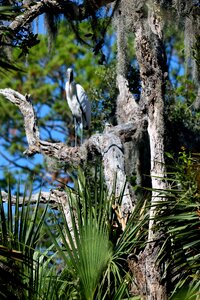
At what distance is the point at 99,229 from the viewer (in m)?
5.49

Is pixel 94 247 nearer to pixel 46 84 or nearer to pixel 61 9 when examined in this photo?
pixel 61 9

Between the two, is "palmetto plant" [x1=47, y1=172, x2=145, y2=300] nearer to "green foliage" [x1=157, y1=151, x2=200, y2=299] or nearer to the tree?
the tree

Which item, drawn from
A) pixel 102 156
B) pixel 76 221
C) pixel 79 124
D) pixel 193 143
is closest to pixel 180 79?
pixel 79 124

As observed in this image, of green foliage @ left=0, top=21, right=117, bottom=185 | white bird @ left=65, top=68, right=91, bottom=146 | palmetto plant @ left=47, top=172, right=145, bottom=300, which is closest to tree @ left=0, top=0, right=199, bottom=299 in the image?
palmetto plant @ left=47, top=172, right=145, bottom=300

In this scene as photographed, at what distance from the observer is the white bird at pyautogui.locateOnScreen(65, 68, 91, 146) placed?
11.8 metres

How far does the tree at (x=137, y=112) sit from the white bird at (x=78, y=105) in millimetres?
2192

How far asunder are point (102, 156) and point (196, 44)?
47.5 inches

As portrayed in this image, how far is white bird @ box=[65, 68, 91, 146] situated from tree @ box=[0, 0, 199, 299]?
219cm

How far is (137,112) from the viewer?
345 inches

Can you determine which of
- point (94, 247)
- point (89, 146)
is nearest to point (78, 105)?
point (89, 146)

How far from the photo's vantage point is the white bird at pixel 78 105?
11.8 m

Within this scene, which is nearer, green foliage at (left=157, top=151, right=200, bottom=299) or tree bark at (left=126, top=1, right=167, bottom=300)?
green foliage at (left=157, top=151, right=200, bottom=299)

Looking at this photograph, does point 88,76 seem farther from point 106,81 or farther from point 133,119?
point 133,119

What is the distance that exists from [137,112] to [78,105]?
358cm
